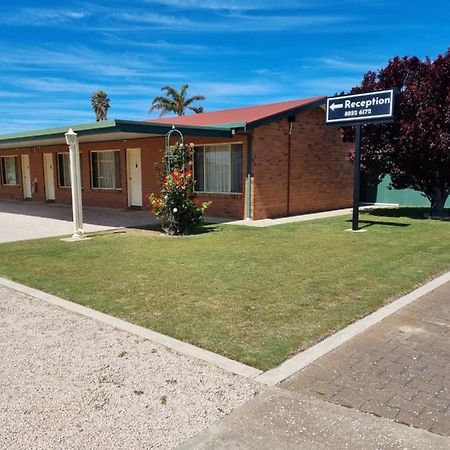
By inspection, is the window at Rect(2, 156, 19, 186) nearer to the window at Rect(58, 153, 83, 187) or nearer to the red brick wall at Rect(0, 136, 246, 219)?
the red brick wall at Rect(0, 136, 246, 219)

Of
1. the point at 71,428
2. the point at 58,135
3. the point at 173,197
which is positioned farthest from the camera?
the point at 58,135

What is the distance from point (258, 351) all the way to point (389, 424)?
4.23ft

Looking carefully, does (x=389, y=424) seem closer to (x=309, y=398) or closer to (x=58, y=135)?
(x=309, y=398)

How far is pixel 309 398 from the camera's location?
124 inches

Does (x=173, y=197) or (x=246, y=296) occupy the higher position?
(x=173, y=197)

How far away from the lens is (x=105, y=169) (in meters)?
18.1

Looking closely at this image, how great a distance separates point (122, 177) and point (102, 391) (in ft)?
47.9

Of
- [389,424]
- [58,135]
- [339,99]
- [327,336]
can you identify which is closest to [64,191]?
[58,135]

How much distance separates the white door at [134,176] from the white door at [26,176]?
7627mm

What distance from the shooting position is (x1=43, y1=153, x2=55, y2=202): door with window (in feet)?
67.4

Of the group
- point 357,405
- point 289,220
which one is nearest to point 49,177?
point 289,220

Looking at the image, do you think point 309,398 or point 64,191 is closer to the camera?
point 309,398

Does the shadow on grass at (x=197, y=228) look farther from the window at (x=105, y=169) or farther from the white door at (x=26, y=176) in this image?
the white door at (x=26, y=176)

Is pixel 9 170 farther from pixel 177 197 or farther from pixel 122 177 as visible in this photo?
pixel 177 197
